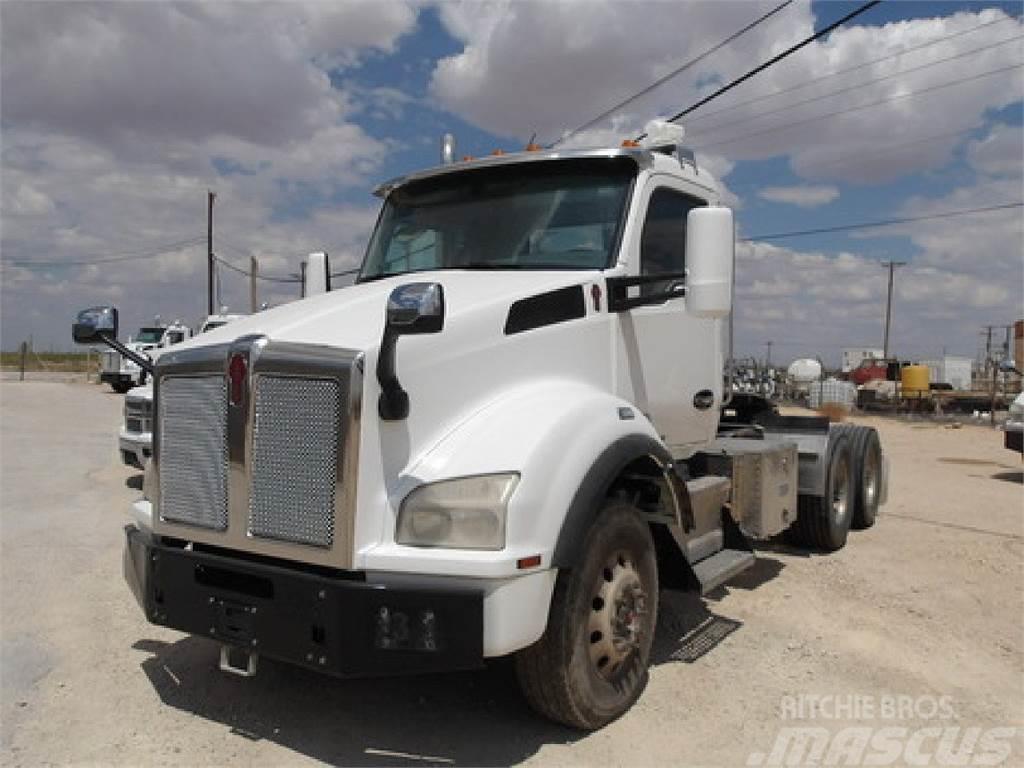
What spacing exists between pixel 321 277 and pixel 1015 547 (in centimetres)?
630

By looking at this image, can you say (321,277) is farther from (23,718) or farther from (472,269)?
(23,718)

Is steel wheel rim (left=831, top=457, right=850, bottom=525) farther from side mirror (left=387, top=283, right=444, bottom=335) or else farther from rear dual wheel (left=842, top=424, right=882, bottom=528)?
side mirror (left=387, top=283, right=444, bottom=335)

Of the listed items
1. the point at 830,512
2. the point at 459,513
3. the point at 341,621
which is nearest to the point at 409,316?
the point at 459,513

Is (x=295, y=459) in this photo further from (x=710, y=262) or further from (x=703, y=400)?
(x=703, y=400)

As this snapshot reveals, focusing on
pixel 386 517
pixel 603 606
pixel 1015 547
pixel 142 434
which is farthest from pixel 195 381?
pixel 1015 547

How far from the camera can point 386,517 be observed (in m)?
3.29

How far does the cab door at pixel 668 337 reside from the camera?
4609 mm

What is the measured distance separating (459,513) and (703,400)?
2549mm

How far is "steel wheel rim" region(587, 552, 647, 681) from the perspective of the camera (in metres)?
3.76

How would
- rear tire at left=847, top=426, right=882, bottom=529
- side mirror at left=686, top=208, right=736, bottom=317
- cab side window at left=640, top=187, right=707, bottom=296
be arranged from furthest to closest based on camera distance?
rear tire at left=847, top=426, right=882, bottom=529 < cab side window at left=640, top=187, right=707, bottom=296 < side mirror at left=686, top=208, right=736, bottom=317

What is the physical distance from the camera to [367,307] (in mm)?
3887

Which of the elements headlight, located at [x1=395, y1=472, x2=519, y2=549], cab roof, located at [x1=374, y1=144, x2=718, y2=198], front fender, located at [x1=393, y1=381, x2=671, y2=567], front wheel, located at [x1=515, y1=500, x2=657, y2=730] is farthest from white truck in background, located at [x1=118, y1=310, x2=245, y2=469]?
headlight, located at [x1=395, y1=472, x2=519, y2=549]

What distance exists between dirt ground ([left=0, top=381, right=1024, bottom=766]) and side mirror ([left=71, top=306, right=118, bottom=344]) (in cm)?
166

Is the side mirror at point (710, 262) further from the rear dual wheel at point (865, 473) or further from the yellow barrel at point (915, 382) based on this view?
the yellow barrel at point (915, 382)
